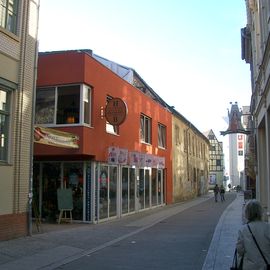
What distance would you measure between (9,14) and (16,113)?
2.88m

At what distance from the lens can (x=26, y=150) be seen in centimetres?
1531

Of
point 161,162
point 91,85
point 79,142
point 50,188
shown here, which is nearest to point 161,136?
point 161,162

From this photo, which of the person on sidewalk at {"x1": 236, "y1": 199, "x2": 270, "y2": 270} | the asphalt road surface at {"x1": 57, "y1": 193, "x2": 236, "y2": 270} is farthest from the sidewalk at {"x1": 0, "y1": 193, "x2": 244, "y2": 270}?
the person on sidewalk at {"x1": 236, "y1": 199, "x2": 270, "y2": 270}

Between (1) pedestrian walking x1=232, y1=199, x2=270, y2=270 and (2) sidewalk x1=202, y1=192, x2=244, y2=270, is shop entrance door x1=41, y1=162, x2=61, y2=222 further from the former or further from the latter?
(1) pedestrian walking x1=232, y1=199, x2=270, y2=270

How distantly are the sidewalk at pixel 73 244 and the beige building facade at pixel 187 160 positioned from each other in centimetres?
1888

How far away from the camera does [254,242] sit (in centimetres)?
532

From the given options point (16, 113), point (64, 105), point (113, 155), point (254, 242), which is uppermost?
point (64, 105)

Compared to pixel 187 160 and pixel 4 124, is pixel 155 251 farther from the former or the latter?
pixel 187 160

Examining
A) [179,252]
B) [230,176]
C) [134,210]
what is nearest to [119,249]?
[179,252]

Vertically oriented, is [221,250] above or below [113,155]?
below

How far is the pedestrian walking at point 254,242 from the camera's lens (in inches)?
207

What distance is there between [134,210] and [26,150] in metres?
11.8

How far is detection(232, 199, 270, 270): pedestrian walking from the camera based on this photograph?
5250mm

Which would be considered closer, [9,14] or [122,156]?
[9,14]
